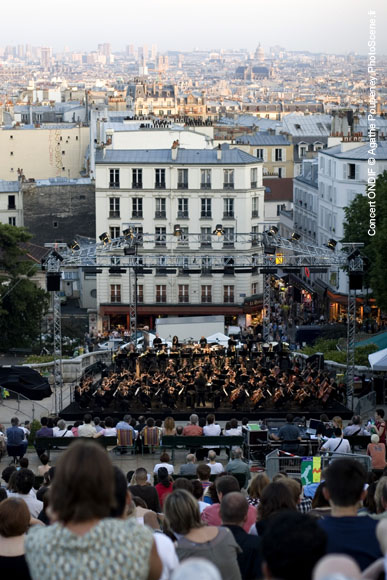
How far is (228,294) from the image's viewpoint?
57.2 metres

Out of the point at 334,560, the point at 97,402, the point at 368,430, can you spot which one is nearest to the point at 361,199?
the point at 97,402

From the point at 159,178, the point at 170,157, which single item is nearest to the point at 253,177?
the point at 170,157

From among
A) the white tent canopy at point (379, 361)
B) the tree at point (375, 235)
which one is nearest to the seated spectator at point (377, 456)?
the white tent canopy at point (379, 361)

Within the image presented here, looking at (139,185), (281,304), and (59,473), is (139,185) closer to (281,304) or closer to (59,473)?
(281,304)

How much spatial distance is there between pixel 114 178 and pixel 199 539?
162 feet

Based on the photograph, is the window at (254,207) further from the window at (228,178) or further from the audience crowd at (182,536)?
the audience crowd at (182,536)

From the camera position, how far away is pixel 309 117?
112 metres

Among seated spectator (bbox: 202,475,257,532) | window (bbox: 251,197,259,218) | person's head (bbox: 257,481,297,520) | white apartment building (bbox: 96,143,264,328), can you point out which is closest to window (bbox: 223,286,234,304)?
white apartment building (bbox: 96,143,264,328)

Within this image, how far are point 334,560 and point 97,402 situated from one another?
2605 centimetres

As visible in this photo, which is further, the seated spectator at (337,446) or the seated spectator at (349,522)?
the seated spectator at (337,446)

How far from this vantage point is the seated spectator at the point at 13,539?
7535mm

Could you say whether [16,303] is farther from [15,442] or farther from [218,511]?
[218,511]

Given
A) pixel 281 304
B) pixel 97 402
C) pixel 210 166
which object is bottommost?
pixel 281 304

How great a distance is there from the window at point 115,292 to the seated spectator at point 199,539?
49.2 m
